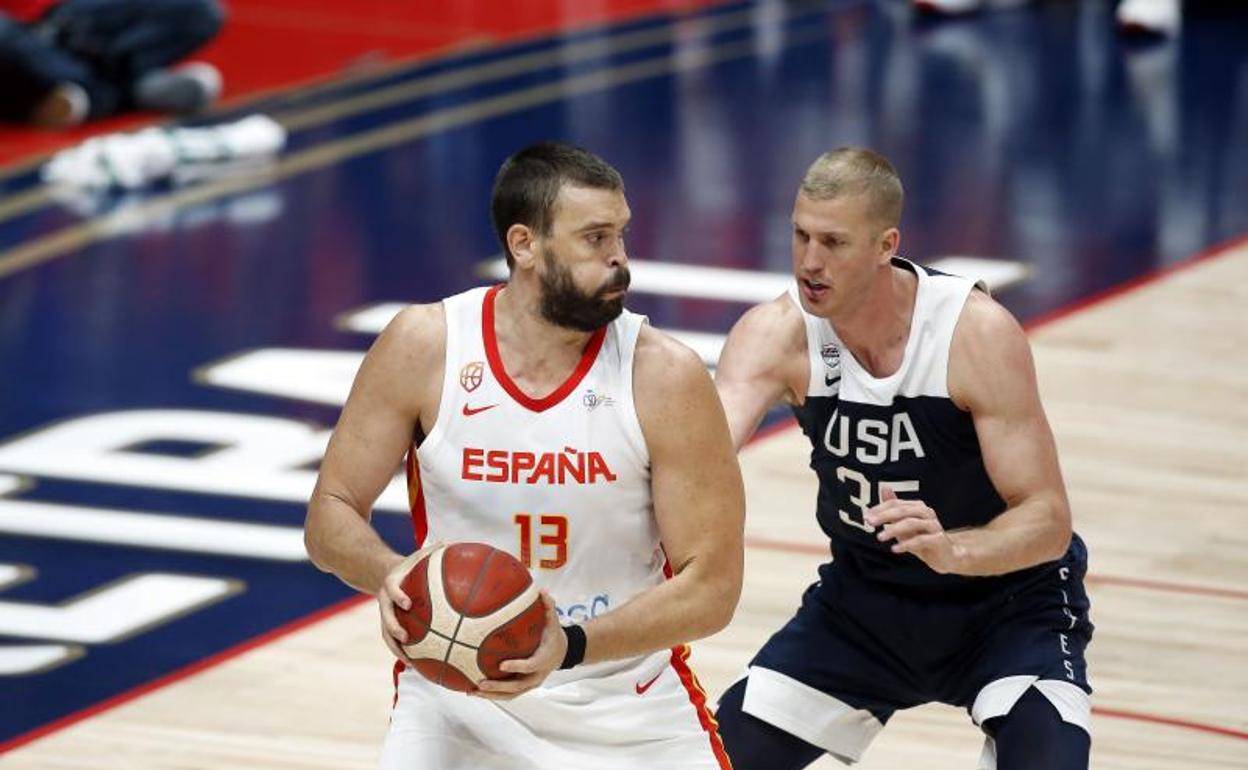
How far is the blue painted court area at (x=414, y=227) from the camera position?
25.5ft

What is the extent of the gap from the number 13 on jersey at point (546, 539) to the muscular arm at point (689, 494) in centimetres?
18

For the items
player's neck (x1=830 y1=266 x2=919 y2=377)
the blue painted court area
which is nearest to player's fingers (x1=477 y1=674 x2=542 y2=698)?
player's neck (x1=830 y1=266 x2=919 y2=377)

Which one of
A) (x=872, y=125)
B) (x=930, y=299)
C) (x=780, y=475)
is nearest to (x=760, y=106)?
(x=872, y=125)

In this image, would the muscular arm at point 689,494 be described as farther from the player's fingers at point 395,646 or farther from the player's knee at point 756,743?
the player's knee at point 756,743

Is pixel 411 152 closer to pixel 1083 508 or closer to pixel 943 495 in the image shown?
pixel 1083 508

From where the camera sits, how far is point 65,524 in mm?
8078

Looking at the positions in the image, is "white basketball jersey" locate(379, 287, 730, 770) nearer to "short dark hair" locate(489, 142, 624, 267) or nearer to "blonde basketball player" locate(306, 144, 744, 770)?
"blonde basketball player" locate(306, 144, 744, 770)

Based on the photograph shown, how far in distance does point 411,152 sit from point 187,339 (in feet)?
10.5

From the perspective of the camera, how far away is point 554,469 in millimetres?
4652

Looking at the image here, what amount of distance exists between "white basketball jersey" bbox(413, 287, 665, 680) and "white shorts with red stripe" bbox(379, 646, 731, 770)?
7 cm

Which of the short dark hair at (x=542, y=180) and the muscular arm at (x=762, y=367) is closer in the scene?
the short dark hair at (x=542, y=180)

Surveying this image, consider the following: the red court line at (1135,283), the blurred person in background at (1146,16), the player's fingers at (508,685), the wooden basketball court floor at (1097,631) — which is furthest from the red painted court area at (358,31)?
the player's fingers at (508,685)

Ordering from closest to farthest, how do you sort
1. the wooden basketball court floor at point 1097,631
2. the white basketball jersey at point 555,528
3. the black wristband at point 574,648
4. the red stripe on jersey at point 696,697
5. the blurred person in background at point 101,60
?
the black wristband at point 574,648 < the white basketball jersey at point 555,528 < the red stripe on jersey at point 696,697 < the wooden basketball court floor at point 1097,631 < the blurred person in background at point 101,60

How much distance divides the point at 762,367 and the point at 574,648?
1186 millimetres
